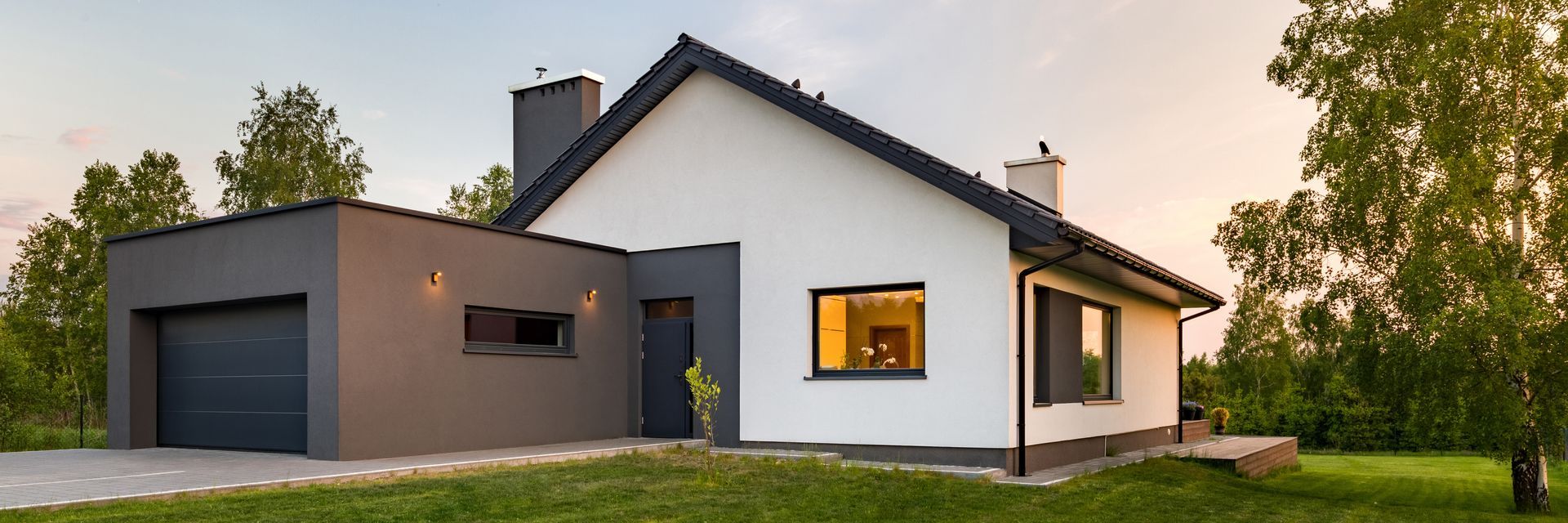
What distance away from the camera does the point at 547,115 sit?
17234 mm

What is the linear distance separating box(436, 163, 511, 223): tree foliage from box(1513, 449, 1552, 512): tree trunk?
2989cm

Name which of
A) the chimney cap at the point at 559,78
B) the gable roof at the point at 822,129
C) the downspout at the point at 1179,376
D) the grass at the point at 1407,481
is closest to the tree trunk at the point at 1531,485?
the grass at the point at 1407,481

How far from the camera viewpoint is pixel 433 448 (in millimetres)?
11125

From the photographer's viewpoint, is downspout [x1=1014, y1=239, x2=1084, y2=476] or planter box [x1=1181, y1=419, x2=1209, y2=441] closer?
downspout [x1=1014, y1=239, x2=1084, y2=476]

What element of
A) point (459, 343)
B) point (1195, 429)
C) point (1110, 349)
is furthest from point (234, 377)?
point (1195, 429)

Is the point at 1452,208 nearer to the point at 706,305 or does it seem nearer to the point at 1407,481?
the point at 706,305

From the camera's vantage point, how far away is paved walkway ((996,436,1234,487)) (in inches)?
401

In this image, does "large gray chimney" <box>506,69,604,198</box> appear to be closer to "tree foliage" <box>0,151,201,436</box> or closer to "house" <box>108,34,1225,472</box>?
"house" <box>108,34,1225,472</box>

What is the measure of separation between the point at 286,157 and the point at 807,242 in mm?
21903

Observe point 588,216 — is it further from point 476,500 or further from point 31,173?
point 31,173

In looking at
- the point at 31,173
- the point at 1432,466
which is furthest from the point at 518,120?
the point at 1432,466

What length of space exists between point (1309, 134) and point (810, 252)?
6194 millimetres

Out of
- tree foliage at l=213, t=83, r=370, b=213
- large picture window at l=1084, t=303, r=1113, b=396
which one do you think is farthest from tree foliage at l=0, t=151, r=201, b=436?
large picture window at l=1084, t=303, r=1113, b=396

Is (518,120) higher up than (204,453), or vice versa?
(518,120)
